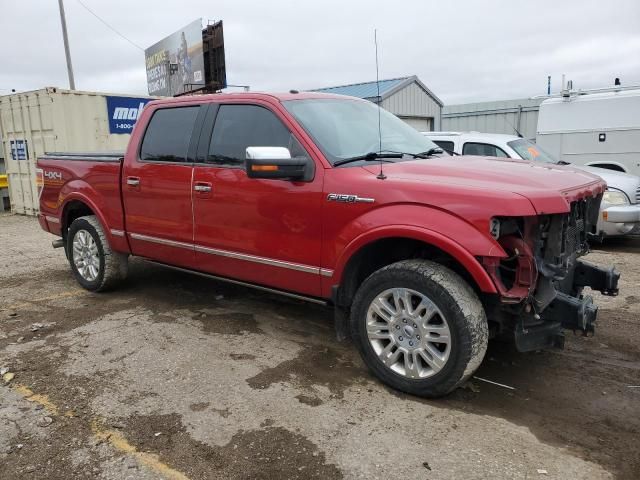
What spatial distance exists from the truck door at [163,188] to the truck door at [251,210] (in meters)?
0.17

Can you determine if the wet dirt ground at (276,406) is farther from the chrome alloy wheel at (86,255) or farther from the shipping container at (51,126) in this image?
the shipping container at (51,126)

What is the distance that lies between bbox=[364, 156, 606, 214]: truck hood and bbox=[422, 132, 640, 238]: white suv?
363cm

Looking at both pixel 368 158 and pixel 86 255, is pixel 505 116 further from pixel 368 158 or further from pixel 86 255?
pixel 368 158

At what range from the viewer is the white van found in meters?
9.68

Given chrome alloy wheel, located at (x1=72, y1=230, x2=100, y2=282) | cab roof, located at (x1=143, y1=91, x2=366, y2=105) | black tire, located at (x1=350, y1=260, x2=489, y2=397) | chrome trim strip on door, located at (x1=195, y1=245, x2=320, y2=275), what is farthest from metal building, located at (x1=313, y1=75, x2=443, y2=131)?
black tire, located at (x1=350, y1=260, x2=489, y2=397)

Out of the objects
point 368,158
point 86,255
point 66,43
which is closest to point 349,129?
point 368,158

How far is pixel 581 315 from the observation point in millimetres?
3207

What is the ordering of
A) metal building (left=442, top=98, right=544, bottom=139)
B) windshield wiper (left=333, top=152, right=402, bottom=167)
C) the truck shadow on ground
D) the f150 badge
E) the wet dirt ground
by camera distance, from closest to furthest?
the wet dirt ground, the truck shadow on ground, the f150 badge, windshield wiper (left=333, top=152, right=402, bottom=167), metal building (left=442, top=98, right=544, bottom=139)

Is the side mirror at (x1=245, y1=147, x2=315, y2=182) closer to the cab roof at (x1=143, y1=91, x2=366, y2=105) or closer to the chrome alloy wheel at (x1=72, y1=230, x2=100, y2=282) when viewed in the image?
the cab roof at (x1=143, y1=91, x2=366, y2=105)

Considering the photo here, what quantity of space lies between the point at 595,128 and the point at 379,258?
811 centimetres

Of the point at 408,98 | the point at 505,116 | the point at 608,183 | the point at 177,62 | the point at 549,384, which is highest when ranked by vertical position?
the point at 177,62

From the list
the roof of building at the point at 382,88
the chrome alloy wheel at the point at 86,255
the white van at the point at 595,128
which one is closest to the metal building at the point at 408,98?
the roof of building at the point at 382,88

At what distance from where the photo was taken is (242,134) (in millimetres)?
4289

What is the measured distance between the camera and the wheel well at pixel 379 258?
11.7ft
